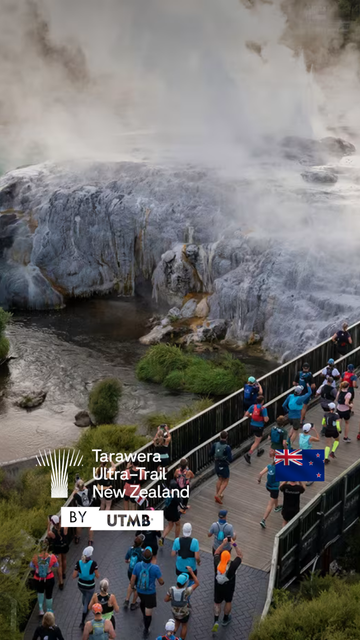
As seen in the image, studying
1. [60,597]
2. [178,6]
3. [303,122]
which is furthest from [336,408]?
[178,6]

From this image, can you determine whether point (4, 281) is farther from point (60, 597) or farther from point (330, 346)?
point (60, 597)

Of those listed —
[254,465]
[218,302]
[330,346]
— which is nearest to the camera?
[254,465]

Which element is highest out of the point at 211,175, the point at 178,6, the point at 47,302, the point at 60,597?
the point at 178,6

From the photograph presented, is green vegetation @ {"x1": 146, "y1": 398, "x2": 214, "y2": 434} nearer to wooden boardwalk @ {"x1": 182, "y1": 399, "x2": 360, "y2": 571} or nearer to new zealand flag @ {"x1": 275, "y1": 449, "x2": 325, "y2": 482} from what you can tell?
wooden boardwalk @ {"x1": 182, "y1": 399, "x2": 360, "y2": 571}

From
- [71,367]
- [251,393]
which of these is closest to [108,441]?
[251,393]

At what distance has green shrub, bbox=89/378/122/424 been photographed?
2650cm

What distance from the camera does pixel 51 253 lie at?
137 ft

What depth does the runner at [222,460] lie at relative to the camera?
13.5 meters

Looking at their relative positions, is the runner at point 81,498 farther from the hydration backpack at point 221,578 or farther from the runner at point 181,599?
the hydration backpack at point 221,578

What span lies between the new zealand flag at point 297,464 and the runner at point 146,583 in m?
2.88

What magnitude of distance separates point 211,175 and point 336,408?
26927mm

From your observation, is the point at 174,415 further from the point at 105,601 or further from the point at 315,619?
the point at 105,601

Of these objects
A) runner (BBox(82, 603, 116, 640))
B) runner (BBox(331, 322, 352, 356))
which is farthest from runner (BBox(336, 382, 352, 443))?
runner (BBox(82, 603, 116, 640))

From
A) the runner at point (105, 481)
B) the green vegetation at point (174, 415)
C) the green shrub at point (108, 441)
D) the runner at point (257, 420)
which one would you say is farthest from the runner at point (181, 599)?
the green vegetation at point (174, 415)
